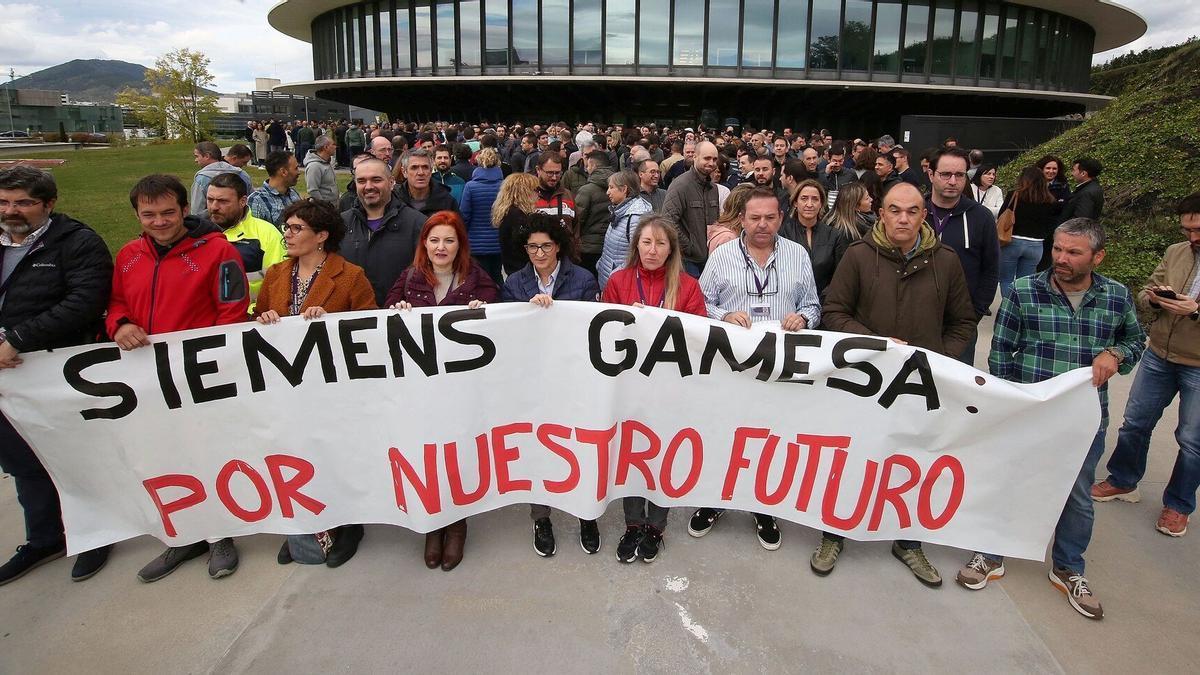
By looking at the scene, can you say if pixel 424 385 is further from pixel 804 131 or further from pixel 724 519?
pixel 804 131

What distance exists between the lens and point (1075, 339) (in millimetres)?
3158

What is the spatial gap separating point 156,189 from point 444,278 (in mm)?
1380

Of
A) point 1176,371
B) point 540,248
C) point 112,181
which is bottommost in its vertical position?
point 1176,371

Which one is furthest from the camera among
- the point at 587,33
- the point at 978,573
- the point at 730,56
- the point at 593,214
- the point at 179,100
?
the point at 179,100

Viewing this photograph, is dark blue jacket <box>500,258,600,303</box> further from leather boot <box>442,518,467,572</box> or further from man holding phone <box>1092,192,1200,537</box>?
man holding phone <box>1092,192,1200,537</box>

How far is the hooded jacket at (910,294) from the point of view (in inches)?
132

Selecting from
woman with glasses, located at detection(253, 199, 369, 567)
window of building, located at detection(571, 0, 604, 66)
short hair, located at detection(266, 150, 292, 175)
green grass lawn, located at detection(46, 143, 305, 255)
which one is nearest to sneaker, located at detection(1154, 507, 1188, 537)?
woman with glasses, located at detection(253, 199, 369, 567)

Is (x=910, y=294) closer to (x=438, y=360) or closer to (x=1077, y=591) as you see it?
(x=1077, y=591)

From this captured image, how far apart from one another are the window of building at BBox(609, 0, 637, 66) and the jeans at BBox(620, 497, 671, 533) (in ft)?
94.4

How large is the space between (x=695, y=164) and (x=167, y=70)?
152ft

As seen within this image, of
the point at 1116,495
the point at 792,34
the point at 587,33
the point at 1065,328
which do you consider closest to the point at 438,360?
the point at 1065,328

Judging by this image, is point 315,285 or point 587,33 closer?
point 315,285

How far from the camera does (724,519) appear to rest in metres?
3.83

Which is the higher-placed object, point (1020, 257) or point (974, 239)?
point (974, 239)
